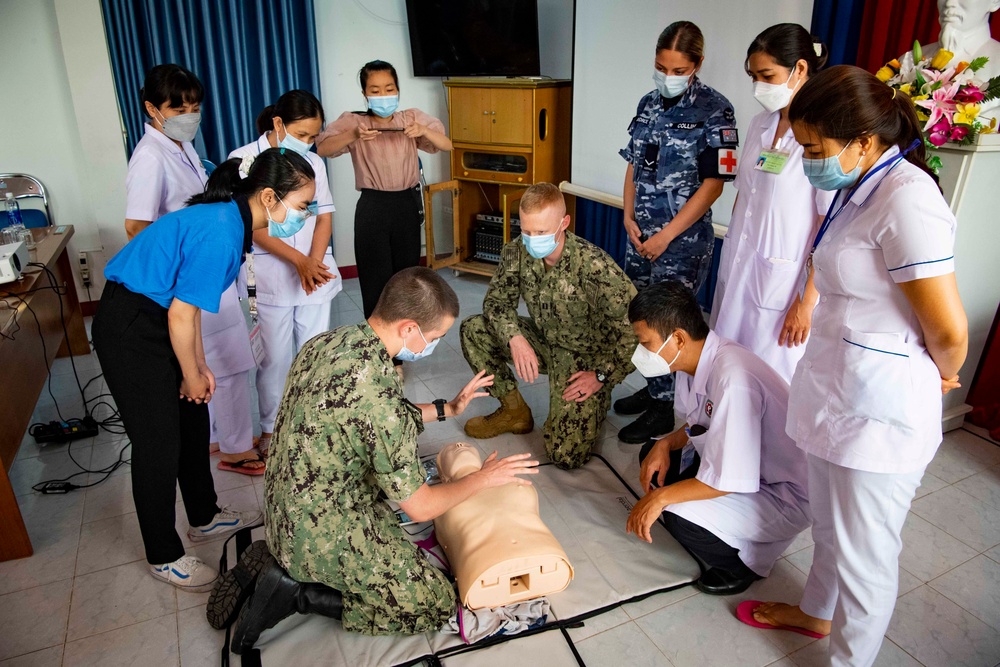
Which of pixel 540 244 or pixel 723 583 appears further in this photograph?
pixel 540 244

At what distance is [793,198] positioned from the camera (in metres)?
2.08

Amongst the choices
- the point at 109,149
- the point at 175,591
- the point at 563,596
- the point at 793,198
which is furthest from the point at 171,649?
the point at 109,149

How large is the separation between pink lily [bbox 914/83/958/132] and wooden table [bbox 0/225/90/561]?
310 cm

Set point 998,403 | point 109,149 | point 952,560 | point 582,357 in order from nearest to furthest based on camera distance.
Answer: point 952,560 < point 582,357 < point 998,403 < point 109,149

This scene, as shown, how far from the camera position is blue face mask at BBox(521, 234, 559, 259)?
2.29m

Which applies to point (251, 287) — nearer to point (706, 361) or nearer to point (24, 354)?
point (24, 354)

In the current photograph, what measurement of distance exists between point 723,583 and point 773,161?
1.28 meters

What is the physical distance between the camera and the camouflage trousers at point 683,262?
266 cm

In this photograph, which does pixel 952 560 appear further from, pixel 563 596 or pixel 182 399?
pixel 182 399

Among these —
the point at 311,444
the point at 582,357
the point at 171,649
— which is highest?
the point at 311,444

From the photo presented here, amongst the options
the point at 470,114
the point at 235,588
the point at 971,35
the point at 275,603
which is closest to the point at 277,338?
the point at 235,588

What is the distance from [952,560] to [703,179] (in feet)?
4.95

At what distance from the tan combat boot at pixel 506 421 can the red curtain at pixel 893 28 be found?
195 cm

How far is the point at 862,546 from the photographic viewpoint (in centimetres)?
143
